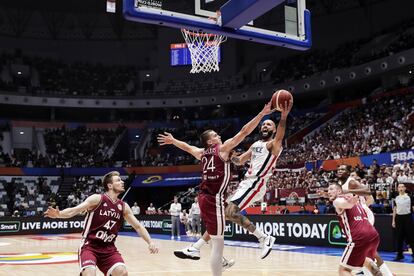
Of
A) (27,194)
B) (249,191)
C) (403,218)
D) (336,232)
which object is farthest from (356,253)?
(27,194)

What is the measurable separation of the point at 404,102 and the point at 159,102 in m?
20.0

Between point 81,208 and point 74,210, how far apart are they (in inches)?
3.8

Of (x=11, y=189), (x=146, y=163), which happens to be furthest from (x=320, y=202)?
(x=11, y=189)

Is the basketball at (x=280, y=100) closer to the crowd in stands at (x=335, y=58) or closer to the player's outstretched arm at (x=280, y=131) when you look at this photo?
the player's outstretched arm at (x=280, y=131)

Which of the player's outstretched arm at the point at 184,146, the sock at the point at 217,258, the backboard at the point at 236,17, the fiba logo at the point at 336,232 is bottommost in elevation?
the fiba logo at the point at 336,232

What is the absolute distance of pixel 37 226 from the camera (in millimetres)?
26266

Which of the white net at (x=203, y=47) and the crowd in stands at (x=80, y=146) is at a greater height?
the white net at (x=203, y=47)

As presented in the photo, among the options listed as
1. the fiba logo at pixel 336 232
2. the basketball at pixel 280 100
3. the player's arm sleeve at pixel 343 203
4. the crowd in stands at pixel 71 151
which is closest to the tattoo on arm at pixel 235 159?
the basketball at pixel 280 100

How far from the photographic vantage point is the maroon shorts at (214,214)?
21.6ft

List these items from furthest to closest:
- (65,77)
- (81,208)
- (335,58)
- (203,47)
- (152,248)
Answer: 1. (65,77)
2. (335,58)
3. (203,47)
4. (152,248)
5. (81,208)

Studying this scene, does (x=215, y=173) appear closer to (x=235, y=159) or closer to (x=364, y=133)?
(x=235, y=159)

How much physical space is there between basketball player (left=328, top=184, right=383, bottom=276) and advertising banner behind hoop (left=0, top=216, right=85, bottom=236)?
22409mm

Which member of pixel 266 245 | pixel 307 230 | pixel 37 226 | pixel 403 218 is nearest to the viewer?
pixel 266 245

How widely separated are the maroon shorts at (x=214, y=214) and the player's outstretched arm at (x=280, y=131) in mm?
991
